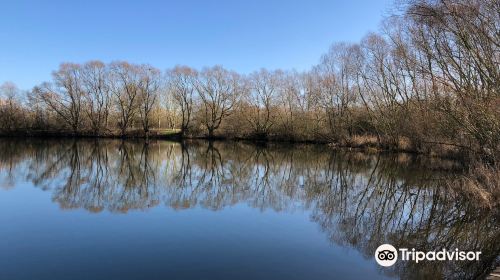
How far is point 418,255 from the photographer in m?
7.66

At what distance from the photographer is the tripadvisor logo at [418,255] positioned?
7.41m

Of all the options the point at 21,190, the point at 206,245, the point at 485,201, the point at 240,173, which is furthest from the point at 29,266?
the point at 240,173

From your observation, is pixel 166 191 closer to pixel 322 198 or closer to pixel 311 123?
pixel 322 198

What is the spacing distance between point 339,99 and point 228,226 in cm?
3682

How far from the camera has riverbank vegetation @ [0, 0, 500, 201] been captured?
1277 centimetres

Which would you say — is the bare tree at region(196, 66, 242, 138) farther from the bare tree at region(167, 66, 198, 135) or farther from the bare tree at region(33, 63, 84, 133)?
the bare tree at region(33, 63, 84, 133)

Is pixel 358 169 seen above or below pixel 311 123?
below

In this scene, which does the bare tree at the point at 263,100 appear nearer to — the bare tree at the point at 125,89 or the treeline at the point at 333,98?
the treeline at the point at 333,98

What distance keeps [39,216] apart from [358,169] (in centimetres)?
1764

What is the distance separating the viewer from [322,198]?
1377 cm

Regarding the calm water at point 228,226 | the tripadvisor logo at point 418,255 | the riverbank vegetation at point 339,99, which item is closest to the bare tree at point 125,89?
the riverbank vegetation at point 339,99

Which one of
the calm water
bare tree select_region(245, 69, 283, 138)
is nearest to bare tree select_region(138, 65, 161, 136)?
bare tree select_region(245, 69, 283, 138)

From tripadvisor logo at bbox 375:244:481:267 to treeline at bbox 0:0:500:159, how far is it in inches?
242

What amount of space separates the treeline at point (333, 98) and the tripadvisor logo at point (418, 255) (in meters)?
6.14
